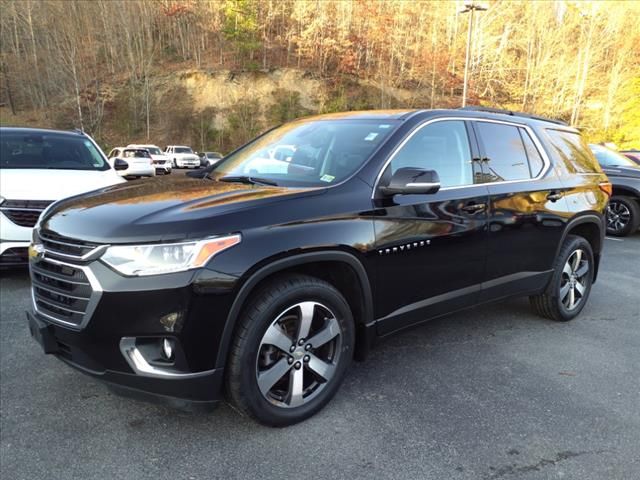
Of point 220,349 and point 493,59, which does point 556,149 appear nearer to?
point 220,349

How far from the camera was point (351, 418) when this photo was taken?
2.71m

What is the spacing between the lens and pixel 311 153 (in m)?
3.27

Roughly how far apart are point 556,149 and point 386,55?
4414 cm

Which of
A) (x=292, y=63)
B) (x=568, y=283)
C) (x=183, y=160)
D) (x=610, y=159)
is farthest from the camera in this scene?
(x=292, y=63)

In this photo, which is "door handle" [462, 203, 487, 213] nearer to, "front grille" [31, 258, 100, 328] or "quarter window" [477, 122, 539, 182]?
"quarter window" [477, 122, 539, 182]

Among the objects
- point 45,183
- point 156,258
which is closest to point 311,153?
point 156,258

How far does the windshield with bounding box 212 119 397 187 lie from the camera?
2.96 m

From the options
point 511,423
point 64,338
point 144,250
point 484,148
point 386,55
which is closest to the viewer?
point 144,250

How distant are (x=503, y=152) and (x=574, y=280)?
5.15ft

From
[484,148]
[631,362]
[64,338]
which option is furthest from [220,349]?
[631,362]

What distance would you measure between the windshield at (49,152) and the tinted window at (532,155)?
5118 millimetres

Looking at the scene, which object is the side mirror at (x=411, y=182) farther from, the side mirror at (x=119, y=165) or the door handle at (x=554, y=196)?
the side mirror at (x=119, y=165)

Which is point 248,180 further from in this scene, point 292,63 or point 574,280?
point 292,63

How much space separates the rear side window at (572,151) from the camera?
166 inches
